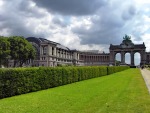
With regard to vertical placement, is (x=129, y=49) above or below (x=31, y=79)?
above

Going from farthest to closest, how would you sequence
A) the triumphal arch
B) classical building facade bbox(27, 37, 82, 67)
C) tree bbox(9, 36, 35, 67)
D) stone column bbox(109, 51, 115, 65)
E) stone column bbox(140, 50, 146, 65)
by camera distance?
stone column bbox(109, 51, 115, 65), the triumphal arch, stone column bbox(140, 50, 146, 65), classical building facade bbox(27, 37, 82, 67), tree bbox(9, 36, 35, 67)

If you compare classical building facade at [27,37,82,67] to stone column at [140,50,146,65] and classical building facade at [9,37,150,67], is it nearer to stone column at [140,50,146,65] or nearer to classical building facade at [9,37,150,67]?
classical building facade at [9,37,150,67]

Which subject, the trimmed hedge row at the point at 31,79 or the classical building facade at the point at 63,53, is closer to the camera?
the trimmed hedge row at the point at 31,79

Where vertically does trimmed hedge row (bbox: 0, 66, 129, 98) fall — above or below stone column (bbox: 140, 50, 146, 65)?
below

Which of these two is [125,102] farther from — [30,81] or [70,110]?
[30,81]

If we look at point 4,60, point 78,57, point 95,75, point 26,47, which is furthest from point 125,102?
point 78,57

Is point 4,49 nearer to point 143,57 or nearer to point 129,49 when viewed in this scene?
point 129,49

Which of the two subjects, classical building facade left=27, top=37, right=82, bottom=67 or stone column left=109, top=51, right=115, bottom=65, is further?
stone column left=109, top=51, right=115, bottom=65

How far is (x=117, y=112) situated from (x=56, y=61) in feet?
471

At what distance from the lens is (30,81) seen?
20625mm

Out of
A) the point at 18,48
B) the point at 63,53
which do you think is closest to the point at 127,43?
the point at 63,53

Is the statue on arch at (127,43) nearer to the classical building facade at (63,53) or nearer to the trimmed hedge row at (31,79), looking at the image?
the classical building facade at (63,53)

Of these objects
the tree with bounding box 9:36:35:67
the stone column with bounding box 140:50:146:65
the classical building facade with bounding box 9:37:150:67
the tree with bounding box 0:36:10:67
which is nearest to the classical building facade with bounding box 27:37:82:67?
the classical building facade with bounding box 9:37:150:67

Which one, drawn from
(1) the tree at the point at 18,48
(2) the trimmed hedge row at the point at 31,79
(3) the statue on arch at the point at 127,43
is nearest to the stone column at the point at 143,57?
(3) the statue on arch at the point at 127,43
